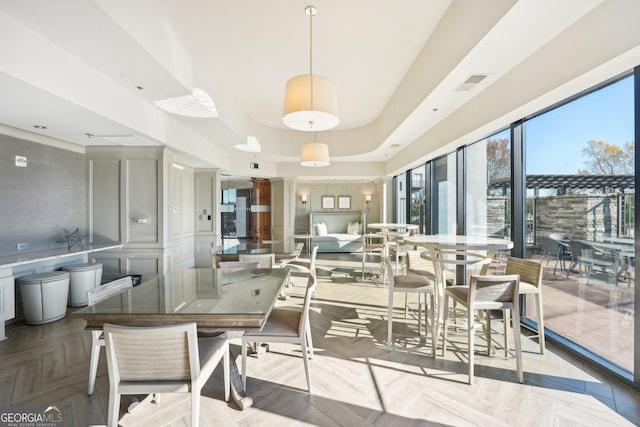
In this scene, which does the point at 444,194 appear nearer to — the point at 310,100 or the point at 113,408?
the point at 310,100

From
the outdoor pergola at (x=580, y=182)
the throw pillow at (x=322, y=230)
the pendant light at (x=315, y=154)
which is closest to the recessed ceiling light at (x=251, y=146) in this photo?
the pendant light at (x=315, y=154)

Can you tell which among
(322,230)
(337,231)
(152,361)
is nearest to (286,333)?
(152,361)

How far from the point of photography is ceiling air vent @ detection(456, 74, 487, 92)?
2.97 m

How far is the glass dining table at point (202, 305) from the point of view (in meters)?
1.63

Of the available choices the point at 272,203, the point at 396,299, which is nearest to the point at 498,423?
the point at 396,299

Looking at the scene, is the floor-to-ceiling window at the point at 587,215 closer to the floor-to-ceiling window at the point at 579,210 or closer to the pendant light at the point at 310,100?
the floor-to-ceiling window at the point at 579,210

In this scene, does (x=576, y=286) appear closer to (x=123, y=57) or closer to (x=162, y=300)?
(x=162, y=300)

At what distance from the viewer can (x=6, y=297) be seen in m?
3.14

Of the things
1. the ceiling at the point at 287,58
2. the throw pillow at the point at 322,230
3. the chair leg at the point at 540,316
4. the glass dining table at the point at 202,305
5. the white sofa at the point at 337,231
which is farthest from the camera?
the throw pillow at the point at 322,230

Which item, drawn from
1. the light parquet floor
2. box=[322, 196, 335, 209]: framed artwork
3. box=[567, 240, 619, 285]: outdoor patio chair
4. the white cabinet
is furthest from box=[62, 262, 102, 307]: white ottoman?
box=[322, 196, 335, 209]: framed artwork

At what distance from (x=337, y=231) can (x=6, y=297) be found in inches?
337

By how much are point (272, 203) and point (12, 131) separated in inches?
238

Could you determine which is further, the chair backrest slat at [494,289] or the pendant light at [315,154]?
the pendant light at [315,154]

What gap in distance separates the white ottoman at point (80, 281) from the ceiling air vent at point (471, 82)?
538cm
